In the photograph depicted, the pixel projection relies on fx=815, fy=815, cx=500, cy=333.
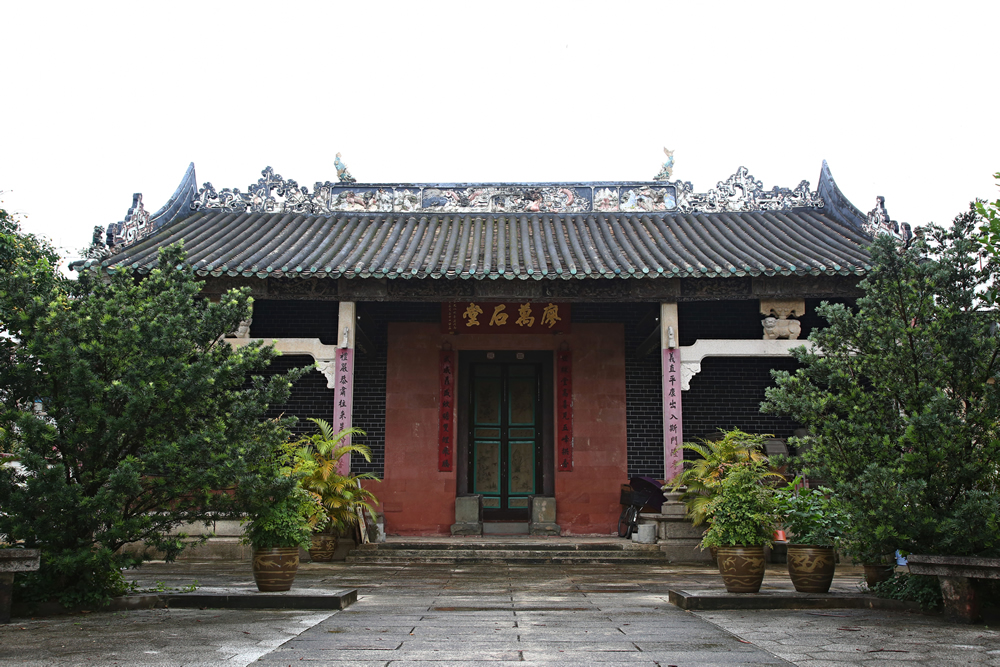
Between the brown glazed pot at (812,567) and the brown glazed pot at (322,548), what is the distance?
5.15 m

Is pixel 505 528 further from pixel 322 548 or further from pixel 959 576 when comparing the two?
pixel 959 576

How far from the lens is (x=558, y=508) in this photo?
457 inches

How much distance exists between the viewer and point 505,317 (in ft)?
38.8

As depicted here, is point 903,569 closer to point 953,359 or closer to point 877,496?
point 877,496

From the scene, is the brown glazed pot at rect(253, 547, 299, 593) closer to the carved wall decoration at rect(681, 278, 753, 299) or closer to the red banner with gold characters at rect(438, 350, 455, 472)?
the red banner with gold characters at rect(438, 350, 455, 472)

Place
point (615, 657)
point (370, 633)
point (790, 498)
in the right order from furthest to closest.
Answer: point (790, 498), point (370, 633), point (615, 657)

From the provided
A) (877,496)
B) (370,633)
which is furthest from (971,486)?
(370,633)

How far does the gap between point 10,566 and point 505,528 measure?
300 inches

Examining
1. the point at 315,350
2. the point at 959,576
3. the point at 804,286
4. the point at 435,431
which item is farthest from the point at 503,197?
the point at 959,576

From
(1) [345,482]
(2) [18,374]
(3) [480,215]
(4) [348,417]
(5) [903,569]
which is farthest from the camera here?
(3) [480,215]

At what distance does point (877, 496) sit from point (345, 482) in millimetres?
5889

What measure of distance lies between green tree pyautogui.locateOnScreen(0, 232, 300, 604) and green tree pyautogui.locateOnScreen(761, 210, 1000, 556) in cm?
388

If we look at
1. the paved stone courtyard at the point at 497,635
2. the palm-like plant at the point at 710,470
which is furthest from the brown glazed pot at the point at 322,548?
the palm-like plant at the point at 710,470

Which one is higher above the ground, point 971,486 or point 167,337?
point 167,337
